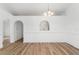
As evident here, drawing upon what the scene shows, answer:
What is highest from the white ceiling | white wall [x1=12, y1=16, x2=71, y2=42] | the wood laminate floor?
the white ceiling

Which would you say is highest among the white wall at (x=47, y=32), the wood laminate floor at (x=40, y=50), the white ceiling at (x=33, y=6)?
the white ceiling at (x=33, y=6)

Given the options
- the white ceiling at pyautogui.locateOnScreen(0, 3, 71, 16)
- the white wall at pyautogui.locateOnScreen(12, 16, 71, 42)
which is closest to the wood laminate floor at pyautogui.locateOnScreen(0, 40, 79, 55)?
the white wall at pyautogui.locateOnScreen(12, 16, 71, 42)

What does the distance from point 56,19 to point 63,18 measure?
1.90 ft

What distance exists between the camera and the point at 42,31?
8773mm

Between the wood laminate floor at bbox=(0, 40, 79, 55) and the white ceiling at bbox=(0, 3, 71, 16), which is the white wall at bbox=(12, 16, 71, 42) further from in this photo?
the wood laminate floor at bbox=(0, 40, 79, 55)

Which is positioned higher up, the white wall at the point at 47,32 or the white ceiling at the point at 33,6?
the white ceiling at the point at 33,6

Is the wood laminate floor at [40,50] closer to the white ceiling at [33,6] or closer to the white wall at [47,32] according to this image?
the white wall at [47,32]

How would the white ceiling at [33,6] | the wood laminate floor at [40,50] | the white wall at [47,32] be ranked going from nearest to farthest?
the wood laminate floor at [40,50]
the white ceiling at [33,6]
the white wall at [47,32]

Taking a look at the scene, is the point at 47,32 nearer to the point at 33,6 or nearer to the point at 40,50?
the point at 33,6

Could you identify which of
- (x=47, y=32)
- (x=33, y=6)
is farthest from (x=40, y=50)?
(x=47, y=32)

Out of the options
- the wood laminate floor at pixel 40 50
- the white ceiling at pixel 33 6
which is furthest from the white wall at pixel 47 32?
the wood laminate floor at pixel 40 50
